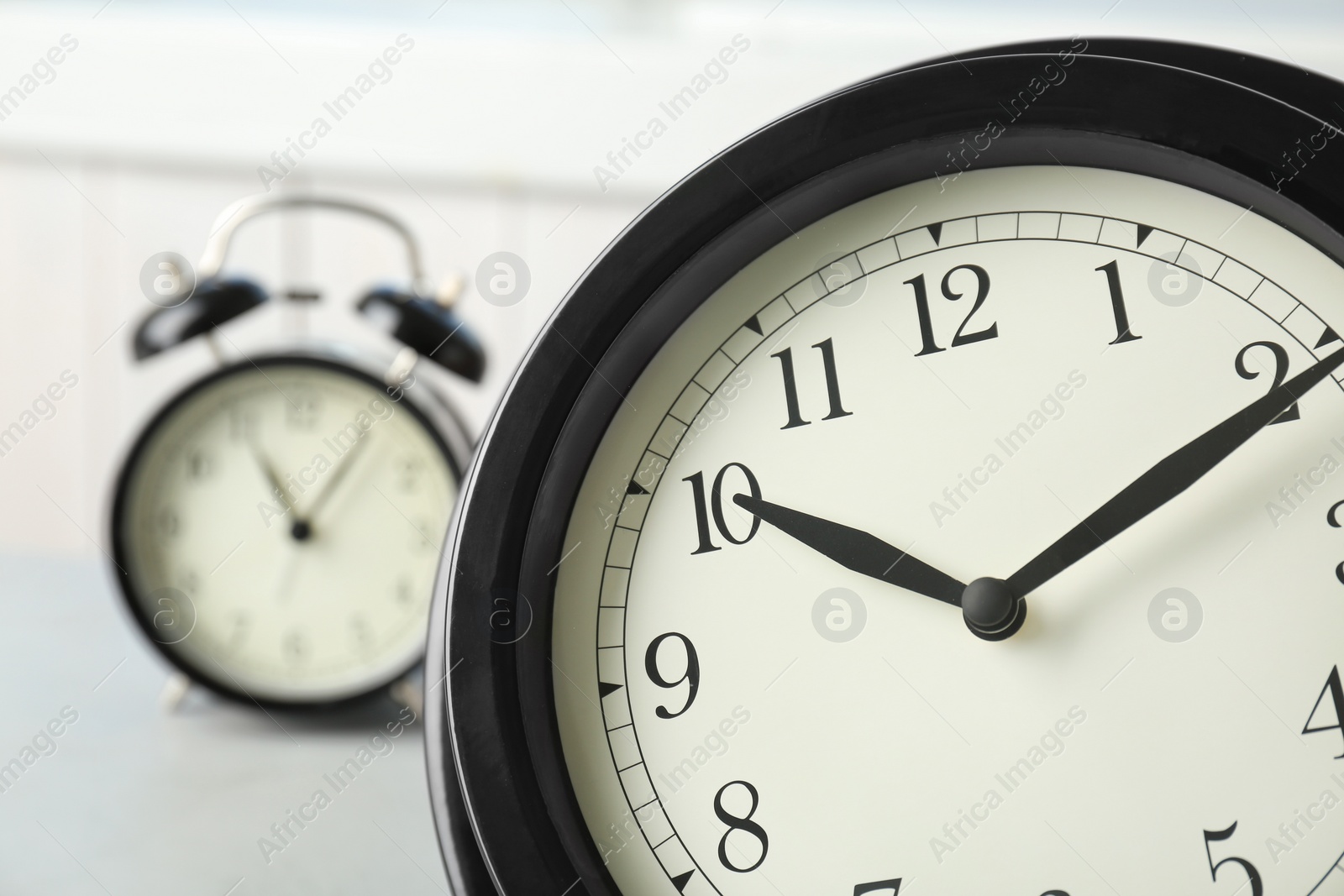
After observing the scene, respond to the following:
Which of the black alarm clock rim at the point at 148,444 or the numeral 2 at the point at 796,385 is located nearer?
the numeral 2 at the point at 796,385

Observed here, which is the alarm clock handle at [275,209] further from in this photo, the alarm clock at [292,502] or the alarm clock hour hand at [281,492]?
the alarm clock hour hand at [281,492]

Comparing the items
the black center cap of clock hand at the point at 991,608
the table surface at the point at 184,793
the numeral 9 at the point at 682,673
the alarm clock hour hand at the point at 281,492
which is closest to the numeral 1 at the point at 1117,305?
the black center cap of clock hand at the point at 991,608

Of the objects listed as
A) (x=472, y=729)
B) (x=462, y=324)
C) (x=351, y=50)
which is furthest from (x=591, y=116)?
(x=472, y=729)

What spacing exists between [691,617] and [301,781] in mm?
515

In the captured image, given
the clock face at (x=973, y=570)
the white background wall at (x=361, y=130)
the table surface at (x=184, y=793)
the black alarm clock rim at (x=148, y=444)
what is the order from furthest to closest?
the white background wall at (x=361, y=130) < the black alarm clock rim at (x=148, y=444) < the table surface at (x=184, y=793) < the clock face at (x=973, y=570)

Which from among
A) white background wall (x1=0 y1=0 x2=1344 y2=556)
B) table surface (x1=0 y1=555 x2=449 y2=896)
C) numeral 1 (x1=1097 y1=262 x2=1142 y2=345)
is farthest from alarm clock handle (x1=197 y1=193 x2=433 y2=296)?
numeral 1 (x1=1097 y1=262 x2=1142 y2=345)

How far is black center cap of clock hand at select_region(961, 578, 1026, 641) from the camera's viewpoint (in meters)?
0.43

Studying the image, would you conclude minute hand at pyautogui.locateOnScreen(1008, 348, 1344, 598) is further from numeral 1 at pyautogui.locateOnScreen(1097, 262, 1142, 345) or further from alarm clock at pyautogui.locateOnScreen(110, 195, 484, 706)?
alarm clock at pyautogui.locateOnScreen(110, 195, 484, 706)

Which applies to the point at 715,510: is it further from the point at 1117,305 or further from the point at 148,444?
the point at 148,444

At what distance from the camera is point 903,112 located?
45 cm

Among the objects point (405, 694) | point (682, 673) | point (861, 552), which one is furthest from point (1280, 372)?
point (405, 694)

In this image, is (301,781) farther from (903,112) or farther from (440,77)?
(440,77)

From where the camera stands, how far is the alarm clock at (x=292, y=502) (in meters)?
0.98

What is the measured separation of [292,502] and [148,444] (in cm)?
16
